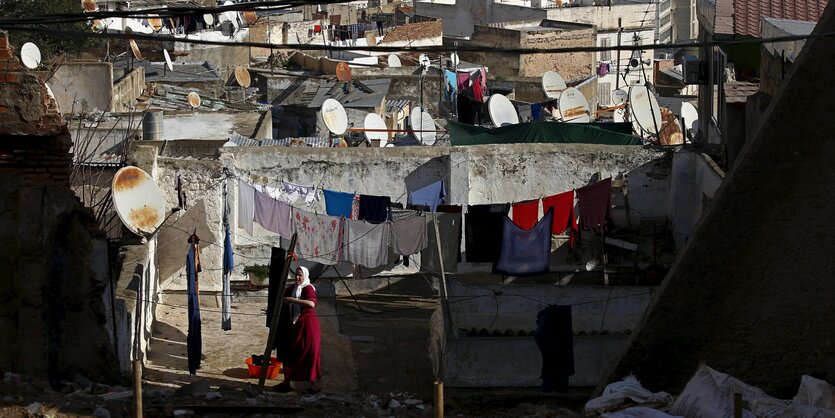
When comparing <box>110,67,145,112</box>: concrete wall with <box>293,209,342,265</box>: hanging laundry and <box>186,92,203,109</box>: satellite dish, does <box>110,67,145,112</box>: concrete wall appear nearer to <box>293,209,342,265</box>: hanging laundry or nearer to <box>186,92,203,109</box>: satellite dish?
→ <box>186,92,203,109</box>: satellite dish

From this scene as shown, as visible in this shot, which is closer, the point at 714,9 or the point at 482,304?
the point at 482,304

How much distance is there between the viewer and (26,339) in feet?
33.9

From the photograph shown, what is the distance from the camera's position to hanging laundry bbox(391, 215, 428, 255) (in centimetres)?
1697

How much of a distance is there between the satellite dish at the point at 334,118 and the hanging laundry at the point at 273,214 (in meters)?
4.89

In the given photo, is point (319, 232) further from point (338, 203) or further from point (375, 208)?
point (375, 208)

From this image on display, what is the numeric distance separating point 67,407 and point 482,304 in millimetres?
7130

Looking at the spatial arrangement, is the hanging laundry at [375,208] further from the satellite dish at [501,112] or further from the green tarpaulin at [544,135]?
the satellite dish at [501,112]

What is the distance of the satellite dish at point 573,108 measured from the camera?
2505cm

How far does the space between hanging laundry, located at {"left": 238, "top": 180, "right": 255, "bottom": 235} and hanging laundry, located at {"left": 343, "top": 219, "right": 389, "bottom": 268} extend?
4.32ft

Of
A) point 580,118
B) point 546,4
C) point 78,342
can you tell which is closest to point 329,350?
point 78,342

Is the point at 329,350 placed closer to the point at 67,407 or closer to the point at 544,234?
the point at 544,234

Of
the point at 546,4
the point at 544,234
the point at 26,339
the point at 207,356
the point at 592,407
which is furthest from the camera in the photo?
the point at 546,4

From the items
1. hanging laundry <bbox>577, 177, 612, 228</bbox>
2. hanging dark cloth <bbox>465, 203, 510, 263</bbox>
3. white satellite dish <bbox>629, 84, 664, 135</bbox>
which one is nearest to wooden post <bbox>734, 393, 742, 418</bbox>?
hanging dark cloth <bbox>465, 203, 510, 263</bbox>

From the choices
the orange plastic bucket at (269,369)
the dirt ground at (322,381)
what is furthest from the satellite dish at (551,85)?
the orange plastic bucket at (269,369)
